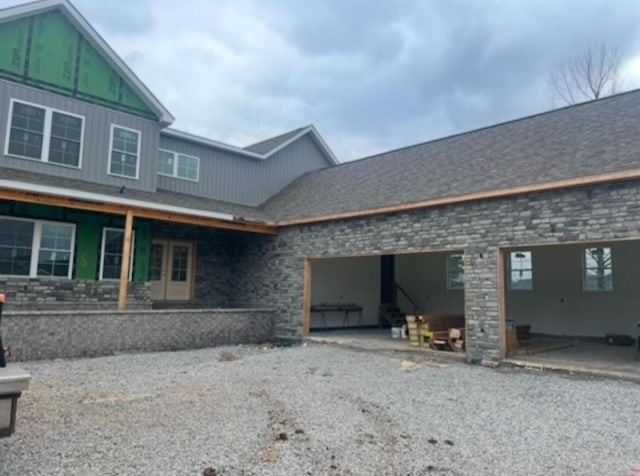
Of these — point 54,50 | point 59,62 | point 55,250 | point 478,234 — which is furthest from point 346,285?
point 54,50

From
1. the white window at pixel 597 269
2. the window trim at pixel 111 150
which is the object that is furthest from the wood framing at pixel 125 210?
the white window at pixel 597 269

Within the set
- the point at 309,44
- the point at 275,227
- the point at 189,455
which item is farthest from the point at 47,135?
the point at 189,455

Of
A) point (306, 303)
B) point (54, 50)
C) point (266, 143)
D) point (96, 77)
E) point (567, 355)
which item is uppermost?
point (266, 143)

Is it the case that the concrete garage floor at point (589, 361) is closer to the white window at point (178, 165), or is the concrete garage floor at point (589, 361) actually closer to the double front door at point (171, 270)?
the double front door at point (171, 270)

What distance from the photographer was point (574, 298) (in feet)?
40.0

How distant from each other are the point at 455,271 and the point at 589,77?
15.0 meters

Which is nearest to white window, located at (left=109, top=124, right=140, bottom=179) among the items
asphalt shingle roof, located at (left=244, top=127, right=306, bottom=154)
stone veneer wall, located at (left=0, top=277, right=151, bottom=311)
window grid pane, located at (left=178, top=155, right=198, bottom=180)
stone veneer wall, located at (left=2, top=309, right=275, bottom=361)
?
window grid pane, located at (left=178, top=155, right=198, bottom=180)

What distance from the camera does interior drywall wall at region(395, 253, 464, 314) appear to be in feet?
49.3

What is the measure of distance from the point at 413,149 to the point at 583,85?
46.4 ft

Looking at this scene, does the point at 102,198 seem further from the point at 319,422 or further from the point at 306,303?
the point at 319,422

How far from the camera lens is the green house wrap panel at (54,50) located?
35.7 ft

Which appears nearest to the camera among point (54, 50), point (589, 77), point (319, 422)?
point (319, 422)

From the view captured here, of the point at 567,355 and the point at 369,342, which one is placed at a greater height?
the point at 567,355

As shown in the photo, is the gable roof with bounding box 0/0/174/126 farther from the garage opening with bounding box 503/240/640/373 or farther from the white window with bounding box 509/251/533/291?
the white window with bounding box 509/251/533/291
